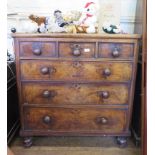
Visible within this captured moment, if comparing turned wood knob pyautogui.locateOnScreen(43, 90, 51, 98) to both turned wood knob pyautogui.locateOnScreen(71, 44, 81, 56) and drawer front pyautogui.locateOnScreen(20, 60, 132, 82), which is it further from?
turned wood knob pyautogui.locateOnScreen(71, 44, 81, 56)

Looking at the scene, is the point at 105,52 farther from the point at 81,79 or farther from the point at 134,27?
the point at 134,27

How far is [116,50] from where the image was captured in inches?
56.8

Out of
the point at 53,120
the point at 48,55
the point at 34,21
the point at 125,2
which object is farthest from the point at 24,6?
the point at 53,120

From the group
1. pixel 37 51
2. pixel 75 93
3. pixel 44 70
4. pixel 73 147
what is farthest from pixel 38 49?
pixel 73 147

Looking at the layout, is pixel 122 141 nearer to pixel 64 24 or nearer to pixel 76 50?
pixel 76 50

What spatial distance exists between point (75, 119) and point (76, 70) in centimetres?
37

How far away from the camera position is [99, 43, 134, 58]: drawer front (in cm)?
145

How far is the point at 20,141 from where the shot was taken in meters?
1.74

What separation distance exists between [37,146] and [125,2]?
1.46m

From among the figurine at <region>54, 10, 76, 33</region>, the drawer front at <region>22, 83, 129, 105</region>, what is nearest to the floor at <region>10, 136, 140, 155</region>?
the drawer front at <region>22, 83, 129, 105</region>

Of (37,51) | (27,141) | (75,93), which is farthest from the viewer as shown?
(27,141)

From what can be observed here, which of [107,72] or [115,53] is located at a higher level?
[115,53]

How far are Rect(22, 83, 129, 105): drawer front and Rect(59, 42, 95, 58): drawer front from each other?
0.21 metres

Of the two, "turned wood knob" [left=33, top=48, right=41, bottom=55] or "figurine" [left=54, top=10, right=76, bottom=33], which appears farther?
"figurine" [left=54, top=10, right=76, bottom=33]
